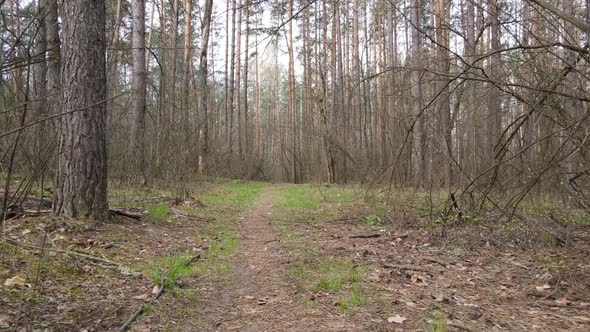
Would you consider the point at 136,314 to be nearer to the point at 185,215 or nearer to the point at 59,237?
the point at 59,237

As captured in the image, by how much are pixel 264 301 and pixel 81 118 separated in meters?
3.50

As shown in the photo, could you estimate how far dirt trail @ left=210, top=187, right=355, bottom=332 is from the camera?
289 centimetres

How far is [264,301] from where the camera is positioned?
3.40 meters

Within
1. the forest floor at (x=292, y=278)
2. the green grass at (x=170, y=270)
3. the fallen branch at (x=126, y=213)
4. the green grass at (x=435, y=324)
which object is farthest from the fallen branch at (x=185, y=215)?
the green grass at (x=435, y=324)

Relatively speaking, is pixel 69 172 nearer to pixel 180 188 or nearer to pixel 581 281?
pixel 180 188

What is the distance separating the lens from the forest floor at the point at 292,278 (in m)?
2.87

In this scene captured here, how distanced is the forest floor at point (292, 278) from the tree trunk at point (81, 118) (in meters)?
0.36

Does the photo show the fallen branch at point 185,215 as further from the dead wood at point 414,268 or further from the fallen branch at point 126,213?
the dead wood at point 414,268

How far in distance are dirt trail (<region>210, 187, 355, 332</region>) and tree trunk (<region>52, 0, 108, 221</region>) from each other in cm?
217

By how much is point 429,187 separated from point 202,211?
4.68m

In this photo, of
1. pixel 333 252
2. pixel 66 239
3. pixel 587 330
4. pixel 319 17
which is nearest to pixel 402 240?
pixel 333 252

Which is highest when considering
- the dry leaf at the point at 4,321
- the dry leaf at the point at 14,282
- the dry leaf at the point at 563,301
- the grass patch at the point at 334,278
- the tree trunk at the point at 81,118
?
the tree trunk at the point at 81,118

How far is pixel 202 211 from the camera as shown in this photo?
8328 millimetres

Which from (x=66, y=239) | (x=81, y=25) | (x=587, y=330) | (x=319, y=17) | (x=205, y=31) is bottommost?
(x=587, y=330)
